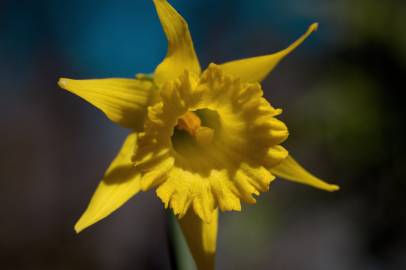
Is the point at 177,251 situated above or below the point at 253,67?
below

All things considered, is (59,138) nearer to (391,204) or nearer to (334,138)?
(334,138)

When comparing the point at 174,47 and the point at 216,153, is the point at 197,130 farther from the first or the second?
the point at 174,47

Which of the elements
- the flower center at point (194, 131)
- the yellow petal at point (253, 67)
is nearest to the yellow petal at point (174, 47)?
the yellow petal at point (253, 67)

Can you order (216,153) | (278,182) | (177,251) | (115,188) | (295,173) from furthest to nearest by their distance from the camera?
(278,182)
(216,153)
(295,173)
(115,188)
(177,251)

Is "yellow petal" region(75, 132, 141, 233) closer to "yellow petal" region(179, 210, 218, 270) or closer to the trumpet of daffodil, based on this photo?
the trumpet of daffodil

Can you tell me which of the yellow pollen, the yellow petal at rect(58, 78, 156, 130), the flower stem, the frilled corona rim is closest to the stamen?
the yellow pollen

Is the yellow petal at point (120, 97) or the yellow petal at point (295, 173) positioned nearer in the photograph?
the yellow petal at point (120, 97)

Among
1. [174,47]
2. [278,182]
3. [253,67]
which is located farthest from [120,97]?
[278,182]

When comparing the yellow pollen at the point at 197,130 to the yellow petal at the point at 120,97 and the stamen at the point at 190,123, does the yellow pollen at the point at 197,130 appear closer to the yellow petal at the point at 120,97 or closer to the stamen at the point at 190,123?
the stamen at the point at 190,123
